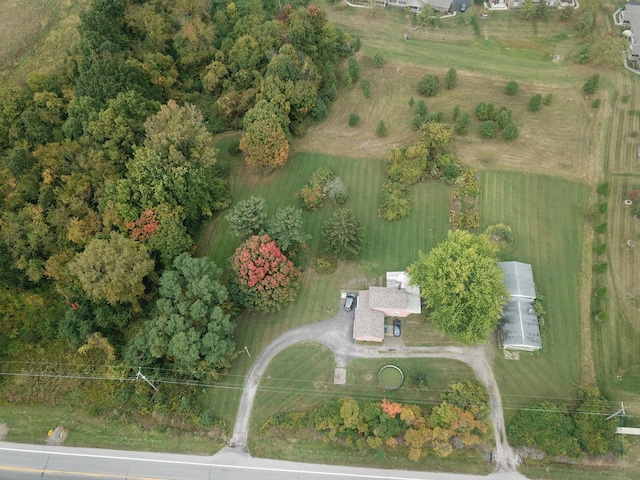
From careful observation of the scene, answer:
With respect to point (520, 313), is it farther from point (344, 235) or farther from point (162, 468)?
point (162, 468)

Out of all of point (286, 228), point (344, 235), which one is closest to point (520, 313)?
point (344, 235)

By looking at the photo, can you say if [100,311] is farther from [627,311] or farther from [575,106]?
[575,106]

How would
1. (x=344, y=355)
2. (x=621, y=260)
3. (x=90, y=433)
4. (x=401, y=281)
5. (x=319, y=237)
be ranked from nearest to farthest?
(x=90, y=433)
(x=344, y=355)
(x=401, y=281)
(x=621, y=260)
(x=319, y=237)

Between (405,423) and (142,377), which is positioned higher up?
(142,377)

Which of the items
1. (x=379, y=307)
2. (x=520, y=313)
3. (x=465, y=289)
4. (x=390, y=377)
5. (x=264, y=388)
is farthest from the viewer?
(x=379, y=307)

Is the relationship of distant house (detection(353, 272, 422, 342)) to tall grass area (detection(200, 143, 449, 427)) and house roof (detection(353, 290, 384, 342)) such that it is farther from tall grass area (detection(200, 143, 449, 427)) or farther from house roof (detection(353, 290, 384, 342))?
tall grass area (detection(200, 143, 449, 427))

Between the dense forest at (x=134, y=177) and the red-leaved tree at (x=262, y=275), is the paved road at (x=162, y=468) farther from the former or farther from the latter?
the red-leaved tree at (x=262, y=275)

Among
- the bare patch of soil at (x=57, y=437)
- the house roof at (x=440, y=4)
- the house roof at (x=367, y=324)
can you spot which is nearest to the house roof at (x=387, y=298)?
the house roof at (x=367, y=324)
